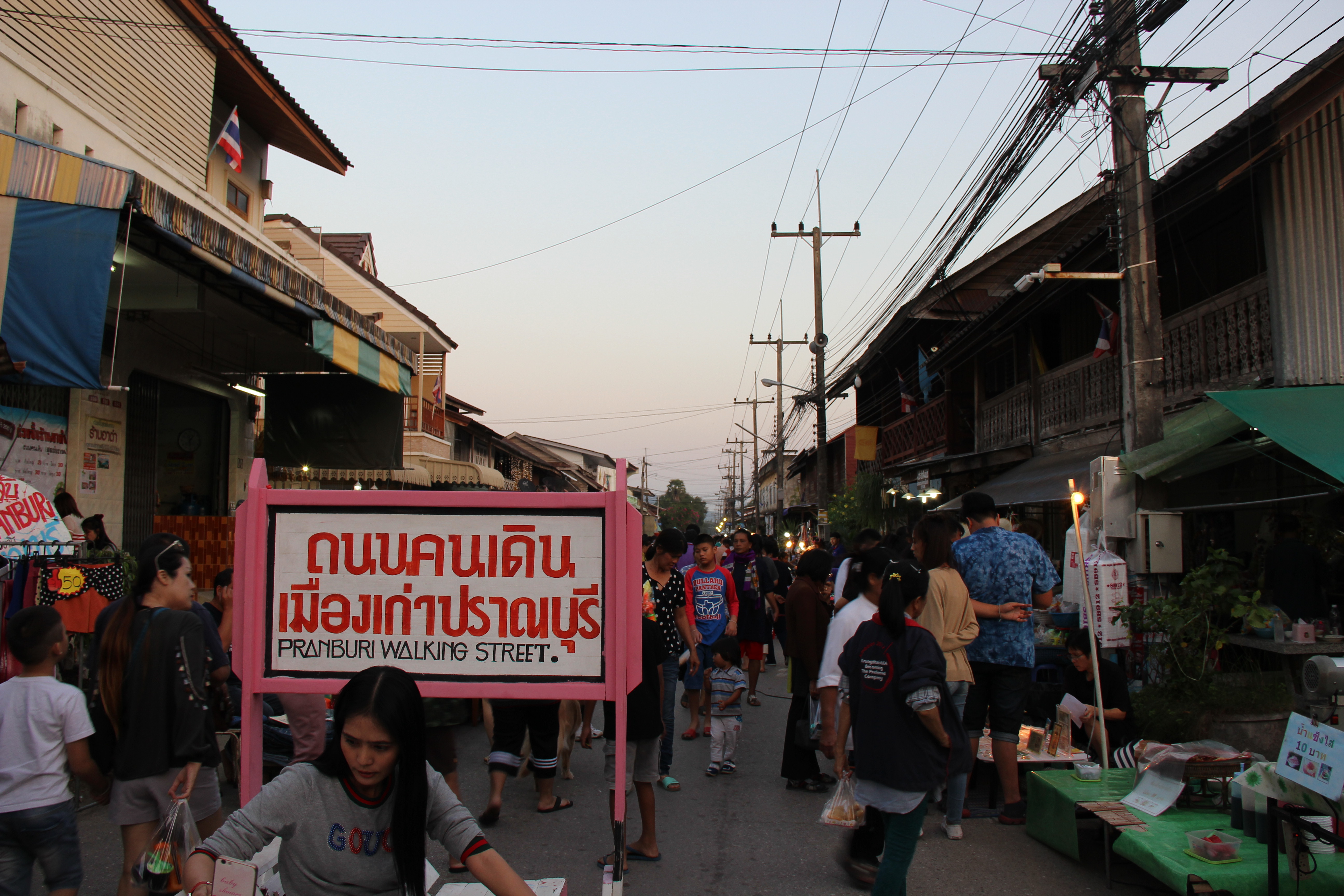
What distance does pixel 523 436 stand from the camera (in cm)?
5178

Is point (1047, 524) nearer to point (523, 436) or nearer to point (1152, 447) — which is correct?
point (1152, 447)

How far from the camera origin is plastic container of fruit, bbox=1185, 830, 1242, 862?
404 centimetres

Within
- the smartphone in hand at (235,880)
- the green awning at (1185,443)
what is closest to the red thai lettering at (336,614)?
the smartphone in hand at (235,880)

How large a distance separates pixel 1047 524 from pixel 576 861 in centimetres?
1313

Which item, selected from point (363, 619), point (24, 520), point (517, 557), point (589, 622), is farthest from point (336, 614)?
point (24, 520)

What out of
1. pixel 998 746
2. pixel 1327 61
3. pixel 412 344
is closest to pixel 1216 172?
pixel 1327 61

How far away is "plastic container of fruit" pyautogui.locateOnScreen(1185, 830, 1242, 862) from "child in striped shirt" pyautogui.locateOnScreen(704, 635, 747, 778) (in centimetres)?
329

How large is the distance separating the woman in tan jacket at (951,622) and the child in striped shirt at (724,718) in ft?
6.05

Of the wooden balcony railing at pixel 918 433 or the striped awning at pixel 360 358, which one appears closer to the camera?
the striped awning at pixel 360 358

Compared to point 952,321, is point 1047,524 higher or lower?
lower

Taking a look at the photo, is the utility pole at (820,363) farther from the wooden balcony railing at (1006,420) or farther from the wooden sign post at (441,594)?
the wooden sign post at (441,594)

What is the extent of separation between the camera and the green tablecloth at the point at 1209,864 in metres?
3.81

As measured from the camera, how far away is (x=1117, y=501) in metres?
7.91

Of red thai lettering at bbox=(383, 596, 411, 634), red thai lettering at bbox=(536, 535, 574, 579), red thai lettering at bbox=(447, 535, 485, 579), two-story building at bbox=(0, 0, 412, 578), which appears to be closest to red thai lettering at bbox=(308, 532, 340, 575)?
red thai lettering at bbox=(383, 596, 411, 634)
